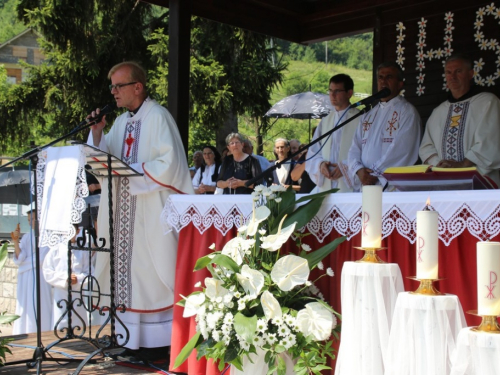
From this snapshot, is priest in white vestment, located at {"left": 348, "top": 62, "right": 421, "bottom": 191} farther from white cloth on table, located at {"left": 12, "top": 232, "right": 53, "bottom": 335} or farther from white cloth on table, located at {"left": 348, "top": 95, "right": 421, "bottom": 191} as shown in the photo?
white cloth on table, located at {"left": 12, "top": 232, "right": 53, "bottom": 335}

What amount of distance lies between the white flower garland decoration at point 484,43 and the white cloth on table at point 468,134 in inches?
46.0

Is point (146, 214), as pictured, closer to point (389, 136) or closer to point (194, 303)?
point (194, 303)

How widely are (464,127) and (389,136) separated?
1.72ft

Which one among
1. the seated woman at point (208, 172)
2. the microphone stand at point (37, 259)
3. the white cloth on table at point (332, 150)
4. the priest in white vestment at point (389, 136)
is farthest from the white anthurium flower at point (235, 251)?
the seated woman at point (208, 172)

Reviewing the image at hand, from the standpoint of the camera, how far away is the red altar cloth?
8.94ft

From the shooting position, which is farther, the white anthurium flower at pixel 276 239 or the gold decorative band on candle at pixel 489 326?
the white anthurium flower at pixel 276 239

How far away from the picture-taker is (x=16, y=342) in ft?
16.7

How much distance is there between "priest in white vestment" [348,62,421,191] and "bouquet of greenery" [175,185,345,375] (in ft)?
4.81

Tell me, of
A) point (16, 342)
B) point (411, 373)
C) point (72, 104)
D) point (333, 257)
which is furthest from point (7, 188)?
point (411, 373)

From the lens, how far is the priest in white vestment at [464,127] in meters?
4.34

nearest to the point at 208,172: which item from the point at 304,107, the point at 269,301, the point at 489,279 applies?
the point at 304,107

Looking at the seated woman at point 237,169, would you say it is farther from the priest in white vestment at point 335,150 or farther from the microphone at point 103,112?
the microphone at point 103,112

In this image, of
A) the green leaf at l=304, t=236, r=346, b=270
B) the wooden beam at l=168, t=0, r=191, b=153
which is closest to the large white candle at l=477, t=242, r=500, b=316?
the green leaf at l=304, t=236, r=346, b=270

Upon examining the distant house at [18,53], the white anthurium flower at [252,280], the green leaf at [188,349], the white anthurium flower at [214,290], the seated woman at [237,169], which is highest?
the distant house at [18,53]
